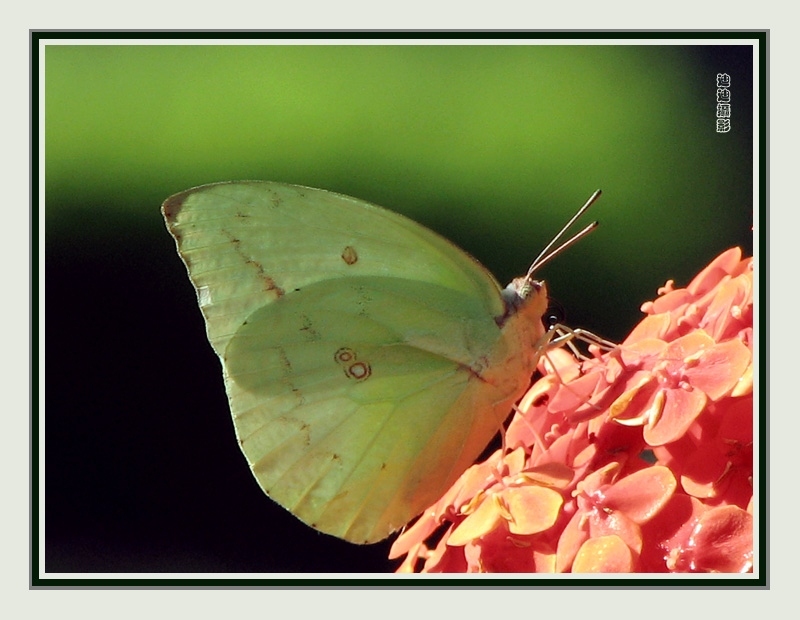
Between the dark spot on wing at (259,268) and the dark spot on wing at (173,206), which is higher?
the dark spot on wing at (173,206)

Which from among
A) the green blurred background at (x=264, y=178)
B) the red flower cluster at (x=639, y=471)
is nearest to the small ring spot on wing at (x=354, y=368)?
the red flower cluster at (x=639, y=471)

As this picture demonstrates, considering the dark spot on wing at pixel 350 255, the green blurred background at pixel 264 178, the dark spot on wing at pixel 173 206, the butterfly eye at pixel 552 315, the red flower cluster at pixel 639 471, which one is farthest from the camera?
the green blurred background at pixel 264 178

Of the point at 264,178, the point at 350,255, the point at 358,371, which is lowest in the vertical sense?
the point at 358,371

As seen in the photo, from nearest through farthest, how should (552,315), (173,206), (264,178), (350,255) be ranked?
(173,206)
(350,255)
(552,315)
(264,178)

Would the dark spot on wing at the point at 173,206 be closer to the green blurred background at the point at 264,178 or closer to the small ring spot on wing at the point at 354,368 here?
the small ring spot on wing at the point at 354,368

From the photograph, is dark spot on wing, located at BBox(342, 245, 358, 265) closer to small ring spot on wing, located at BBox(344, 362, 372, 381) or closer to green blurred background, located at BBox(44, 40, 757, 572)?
small ring spot on wing, located at BBox(344, 362, 372, 381)

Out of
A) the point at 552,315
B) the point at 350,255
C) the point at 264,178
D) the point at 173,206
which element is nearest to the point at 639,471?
the point at 552,315

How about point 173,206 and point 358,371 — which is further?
point 358,371

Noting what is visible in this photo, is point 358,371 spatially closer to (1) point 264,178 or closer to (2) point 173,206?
(2) point 173,206

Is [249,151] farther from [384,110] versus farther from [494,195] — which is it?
[494,195]
